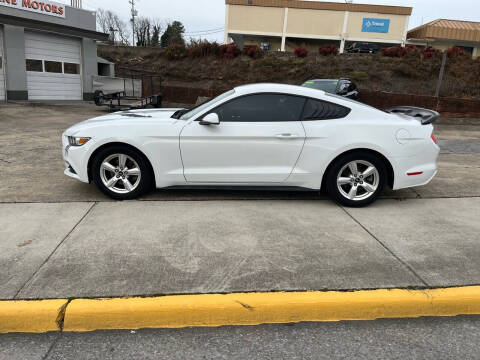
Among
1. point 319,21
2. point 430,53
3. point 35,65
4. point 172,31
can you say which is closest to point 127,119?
point 35,65

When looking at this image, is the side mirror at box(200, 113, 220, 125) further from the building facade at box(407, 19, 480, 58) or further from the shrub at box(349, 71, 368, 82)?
the building facade at box(407, 19, 480, 58)

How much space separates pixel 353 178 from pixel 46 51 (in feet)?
60.0

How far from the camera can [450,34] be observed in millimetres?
44906

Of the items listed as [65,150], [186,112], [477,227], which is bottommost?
[477,227]

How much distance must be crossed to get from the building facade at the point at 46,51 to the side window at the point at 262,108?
51.8ft

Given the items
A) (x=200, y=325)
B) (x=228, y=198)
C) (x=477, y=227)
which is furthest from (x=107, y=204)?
(x=477, y=227)

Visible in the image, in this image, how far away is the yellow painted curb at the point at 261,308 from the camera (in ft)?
8.97

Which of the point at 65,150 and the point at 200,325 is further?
the point at 65,150

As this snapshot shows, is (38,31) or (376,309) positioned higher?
(38,31)

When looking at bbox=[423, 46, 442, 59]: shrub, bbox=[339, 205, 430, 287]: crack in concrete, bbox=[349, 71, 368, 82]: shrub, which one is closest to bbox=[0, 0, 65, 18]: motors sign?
bbox=[349, 71, 368, 82]: shrub

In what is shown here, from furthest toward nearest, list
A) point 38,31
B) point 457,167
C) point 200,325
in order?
point 38,31
point 457,167
point 200,325

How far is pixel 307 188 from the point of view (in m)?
5.00

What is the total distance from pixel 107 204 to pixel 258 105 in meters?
2.24

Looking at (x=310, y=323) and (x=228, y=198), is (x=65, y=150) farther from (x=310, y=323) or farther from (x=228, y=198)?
(x=310, y=323)
